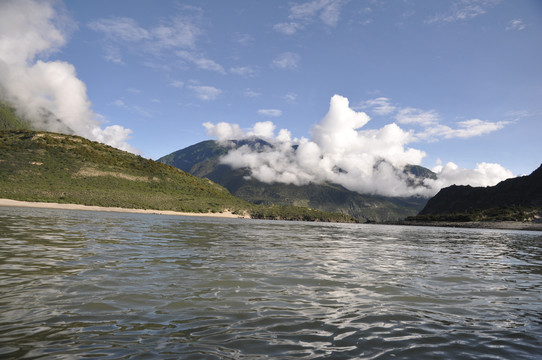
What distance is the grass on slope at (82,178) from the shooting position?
129m

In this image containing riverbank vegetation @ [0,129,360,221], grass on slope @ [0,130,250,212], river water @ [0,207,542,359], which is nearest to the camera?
river water @ [0,207,542,359]

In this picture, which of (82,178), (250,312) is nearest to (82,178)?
(82,178)

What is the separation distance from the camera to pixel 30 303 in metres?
7.93

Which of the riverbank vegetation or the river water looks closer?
the river water

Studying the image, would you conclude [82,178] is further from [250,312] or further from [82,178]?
[250,312]

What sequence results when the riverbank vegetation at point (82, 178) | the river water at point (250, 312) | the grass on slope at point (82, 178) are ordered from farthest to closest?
1. the grass on slope at point (82, 178)
2. the riverbank vegetation at point (82, 178)
3. the river water at point (250, 312)

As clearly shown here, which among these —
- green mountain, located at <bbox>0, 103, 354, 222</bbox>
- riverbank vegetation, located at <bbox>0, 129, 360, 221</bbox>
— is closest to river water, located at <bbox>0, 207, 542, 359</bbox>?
riverbank vegetation, located at <bbox>0, 129, 360, 221</bbox>

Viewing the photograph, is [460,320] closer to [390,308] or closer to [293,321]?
[390,308]

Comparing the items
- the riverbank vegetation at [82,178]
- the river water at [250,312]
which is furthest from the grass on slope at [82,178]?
the river water at [250,312]

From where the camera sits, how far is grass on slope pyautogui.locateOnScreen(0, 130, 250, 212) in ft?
422

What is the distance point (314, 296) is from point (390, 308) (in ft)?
7.77

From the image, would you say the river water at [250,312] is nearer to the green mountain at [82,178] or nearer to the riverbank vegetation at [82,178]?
the riverbank vegetation at [82,178]

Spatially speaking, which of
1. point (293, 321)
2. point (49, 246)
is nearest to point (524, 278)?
point (293, 321)

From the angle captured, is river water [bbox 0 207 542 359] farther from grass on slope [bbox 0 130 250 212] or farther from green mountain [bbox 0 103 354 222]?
green mountain [bbox 0 103 354 222]
